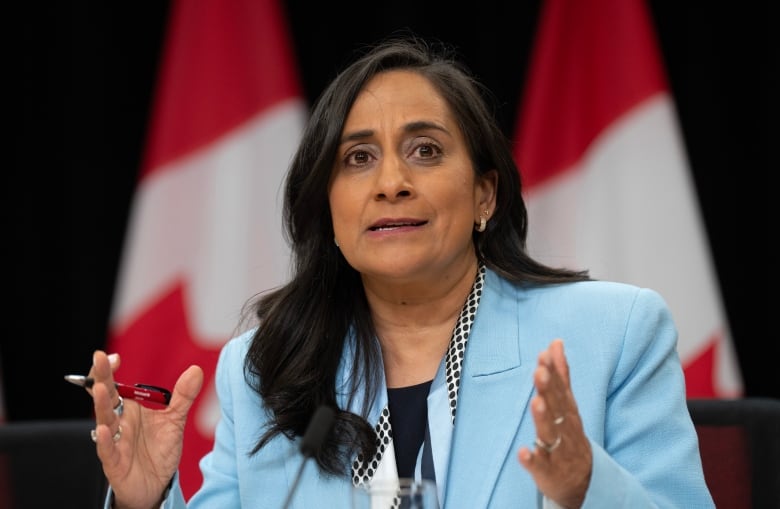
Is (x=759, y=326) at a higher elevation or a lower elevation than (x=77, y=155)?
lower

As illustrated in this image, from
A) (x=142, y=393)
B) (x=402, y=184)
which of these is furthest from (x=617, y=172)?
(x=142, y=393)

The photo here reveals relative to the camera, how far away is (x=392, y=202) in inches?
85.9

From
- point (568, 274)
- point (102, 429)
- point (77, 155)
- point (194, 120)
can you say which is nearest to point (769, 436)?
point (568, 274)

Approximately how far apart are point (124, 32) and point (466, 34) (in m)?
1.19

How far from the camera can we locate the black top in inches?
86.2

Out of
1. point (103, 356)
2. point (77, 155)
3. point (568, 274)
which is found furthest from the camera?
point (77, 155)

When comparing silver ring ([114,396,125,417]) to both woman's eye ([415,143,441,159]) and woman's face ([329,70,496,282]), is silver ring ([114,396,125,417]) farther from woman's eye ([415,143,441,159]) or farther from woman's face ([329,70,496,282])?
woman's eye ([415,143,441,159])

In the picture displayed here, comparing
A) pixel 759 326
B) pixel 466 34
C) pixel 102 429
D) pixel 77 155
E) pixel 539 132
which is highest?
pixel 466 34

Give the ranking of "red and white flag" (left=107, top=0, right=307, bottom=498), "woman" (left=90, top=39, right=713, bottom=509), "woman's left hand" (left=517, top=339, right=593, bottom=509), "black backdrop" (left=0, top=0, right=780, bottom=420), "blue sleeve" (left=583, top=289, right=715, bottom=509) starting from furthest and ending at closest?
"black backdrop" (left=0, top=0, right=780, bottom=420)
"red and white flag" (left=107, top=0, right=307, bottom=498)
"woman" (left=90, top=39, right=713, bottom=509)
"blue sleeve" (left=583, top=289, right=715, bottom=509)
"woman's left hand" (left=517, top=339, right=593, bottom=509)

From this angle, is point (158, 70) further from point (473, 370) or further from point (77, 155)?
point (473, 370)

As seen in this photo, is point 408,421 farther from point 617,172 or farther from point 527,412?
point 617,172

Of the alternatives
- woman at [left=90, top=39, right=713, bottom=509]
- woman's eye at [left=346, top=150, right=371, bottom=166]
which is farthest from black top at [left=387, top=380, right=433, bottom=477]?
woman's eye at [left=346, top=150, right=371, bottom=166]

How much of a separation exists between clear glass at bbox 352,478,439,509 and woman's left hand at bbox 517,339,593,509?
25 centimetres

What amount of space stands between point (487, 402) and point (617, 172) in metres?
1.54
